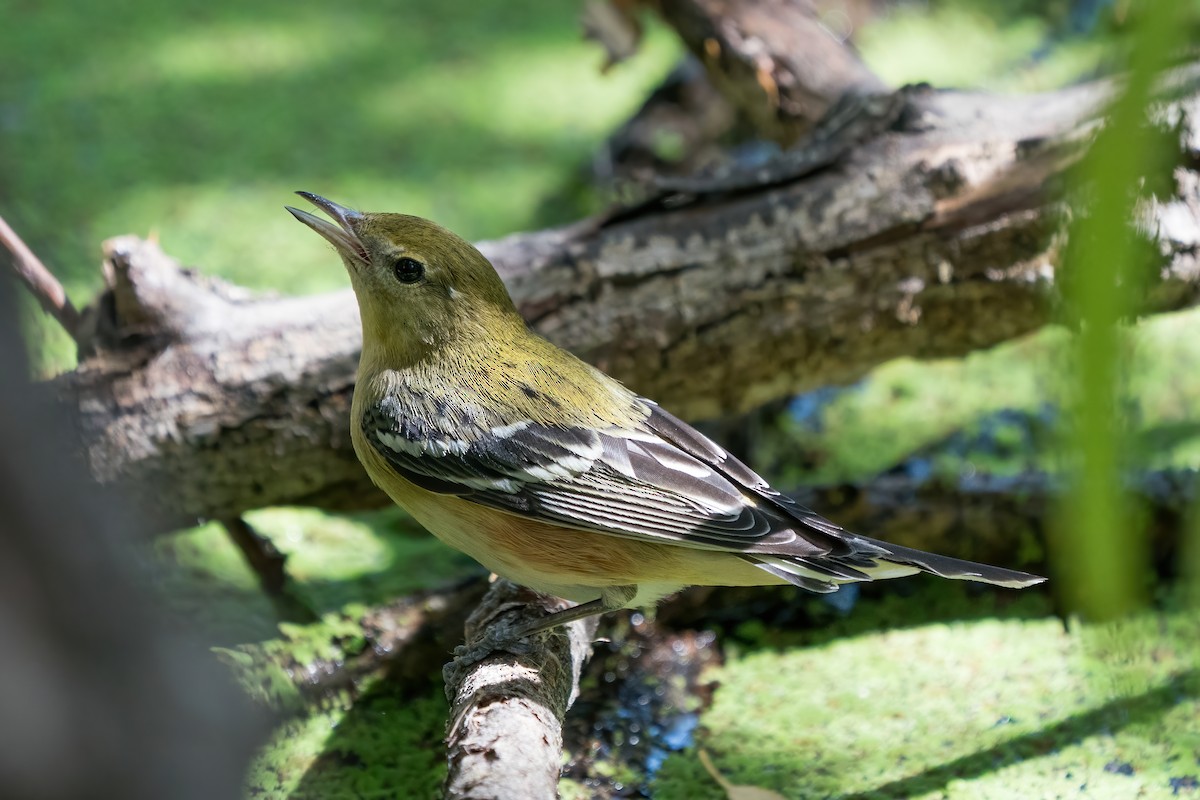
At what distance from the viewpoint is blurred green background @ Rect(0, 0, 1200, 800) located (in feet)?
10.5

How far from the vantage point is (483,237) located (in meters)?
5.60

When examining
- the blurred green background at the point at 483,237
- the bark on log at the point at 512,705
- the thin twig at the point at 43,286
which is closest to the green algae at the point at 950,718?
the blurred green background at the point at 483,237

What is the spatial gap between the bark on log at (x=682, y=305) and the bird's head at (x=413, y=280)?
53 cm

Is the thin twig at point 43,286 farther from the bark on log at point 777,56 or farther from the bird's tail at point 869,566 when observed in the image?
the bark on log at point 777,56

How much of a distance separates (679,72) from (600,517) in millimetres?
3651

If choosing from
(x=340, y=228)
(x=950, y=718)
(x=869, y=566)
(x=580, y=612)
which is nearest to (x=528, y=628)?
(x=580, y=612)

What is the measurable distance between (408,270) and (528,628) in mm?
1035

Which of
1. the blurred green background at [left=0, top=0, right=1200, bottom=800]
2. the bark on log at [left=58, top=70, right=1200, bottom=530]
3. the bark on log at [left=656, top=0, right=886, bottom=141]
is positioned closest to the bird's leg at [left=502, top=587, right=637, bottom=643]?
the blurred green background at [left=0, top=0, right=1200, bottom=800]

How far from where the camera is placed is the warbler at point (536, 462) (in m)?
2.76

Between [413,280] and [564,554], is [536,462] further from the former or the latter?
[413,280]

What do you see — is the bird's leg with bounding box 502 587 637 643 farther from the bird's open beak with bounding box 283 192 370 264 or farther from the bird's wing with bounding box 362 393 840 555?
the bird's open beak with bounding box 283 192 370 264

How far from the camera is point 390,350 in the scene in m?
3.14

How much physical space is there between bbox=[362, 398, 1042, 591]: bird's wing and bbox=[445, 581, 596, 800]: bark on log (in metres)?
0.39

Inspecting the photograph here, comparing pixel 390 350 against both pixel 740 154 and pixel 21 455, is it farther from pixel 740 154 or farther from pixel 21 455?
pixel 740 154
